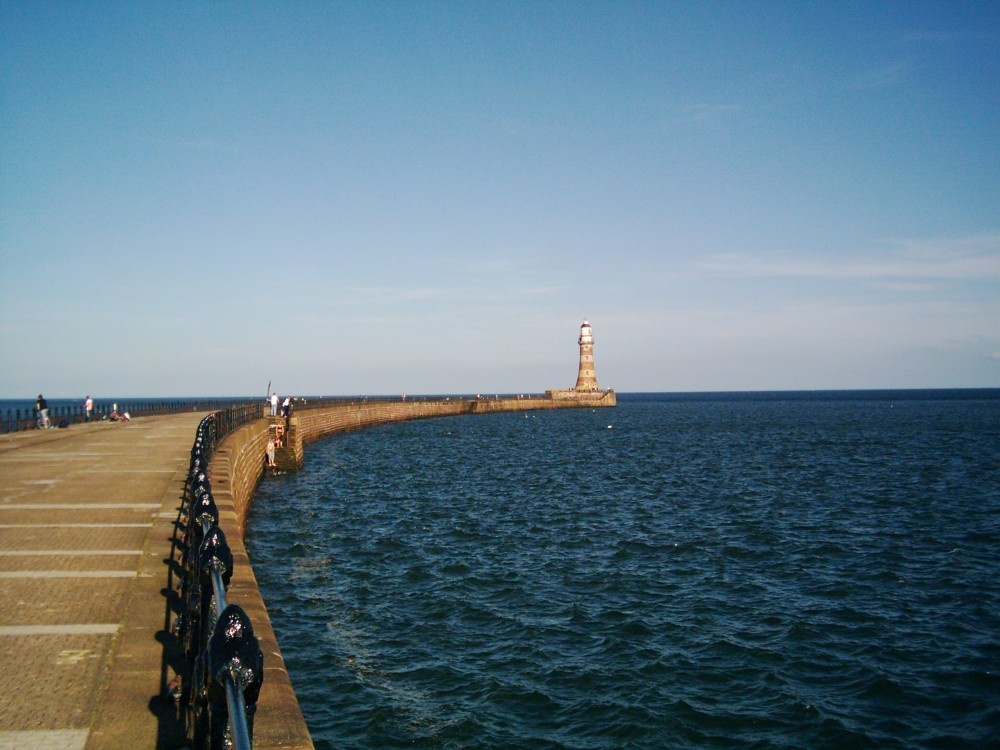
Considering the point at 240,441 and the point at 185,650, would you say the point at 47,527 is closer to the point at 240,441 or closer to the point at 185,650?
the point at 185,650

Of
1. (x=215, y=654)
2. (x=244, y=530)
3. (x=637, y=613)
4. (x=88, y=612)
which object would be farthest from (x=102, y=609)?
(x=244, y=530)

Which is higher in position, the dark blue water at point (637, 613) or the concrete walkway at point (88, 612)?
the concrete walkway at point (88, 612)

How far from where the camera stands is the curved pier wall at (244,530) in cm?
629

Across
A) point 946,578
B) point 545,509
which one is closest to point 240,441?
point 545,509

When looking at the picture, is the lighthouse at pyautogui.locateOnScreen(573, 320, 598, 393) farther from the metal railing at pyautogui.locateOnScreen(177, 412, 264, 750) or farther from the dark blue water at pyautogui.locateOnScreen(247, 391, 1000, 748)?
the metal railing at pyautogui.locateOnScreen(177, 412, 264, 750)

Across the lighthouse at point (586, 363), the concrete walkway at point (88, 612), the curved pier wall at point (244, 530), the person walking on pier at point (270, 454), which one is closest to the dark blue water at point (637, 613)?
the curved pier wall at point (244, 530)

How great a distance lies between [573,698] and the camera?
12.5 metres

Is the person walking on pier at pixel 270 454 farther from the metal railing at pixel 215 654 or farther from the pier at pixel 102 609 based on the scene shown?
the metal railing at pixel 215 654

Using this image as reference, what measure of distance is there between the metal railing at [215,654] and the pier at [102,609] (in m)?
0.34

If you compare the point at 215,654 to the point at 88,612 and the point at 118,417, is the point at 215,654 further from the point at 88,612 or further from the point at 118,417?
the point at 118,417

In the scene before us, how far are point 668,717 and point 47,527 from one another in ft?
34.2

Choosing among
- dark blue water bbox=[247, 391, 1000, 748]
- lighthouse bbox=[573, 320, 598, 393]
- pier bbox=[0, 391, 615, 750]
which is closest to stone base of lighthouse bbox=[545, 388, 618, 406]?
lighthouse bbox=[573, 320, 598, 393]

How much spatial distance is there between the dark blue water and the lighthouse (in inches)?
3859

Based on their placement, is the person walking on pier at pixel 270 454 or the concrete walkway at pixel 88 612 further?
the person walking on pier at pixel 270 454
